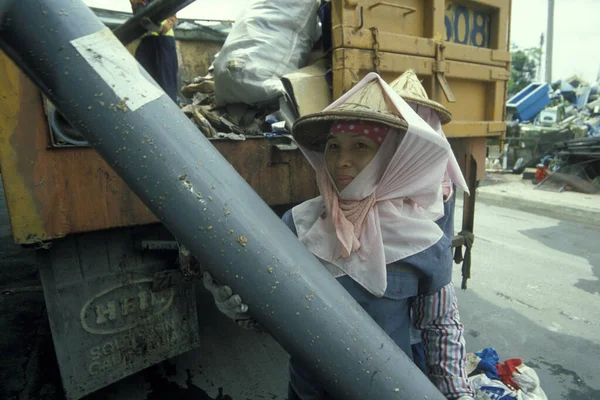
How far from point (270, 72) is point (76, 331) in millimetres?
1615

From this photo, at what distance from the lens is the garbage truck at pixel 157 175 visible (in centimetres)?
65

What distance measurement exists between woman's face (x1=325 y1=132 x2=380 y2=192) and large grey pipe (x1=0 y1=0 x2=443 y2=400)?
480mm

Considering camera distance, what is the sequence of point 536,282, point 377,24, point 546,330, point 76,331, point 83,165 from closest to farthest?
point 83,165 < point 76,331 < point 377,24 < point 546,330 < point 536,282

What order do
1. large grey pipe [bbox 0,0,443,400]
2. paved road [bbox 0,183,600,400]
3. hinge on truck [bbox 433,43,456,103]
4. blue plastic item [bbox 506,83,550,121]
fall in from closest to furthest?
large grey pipe [bbox 0,0,443,400] → paved road [bbox 0,183,600,400] → hinge on truck [bbox 433,43,456,103] → blue plastic item [bbox 506,83,550,121]

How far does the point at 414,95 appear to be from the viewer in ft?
6.44

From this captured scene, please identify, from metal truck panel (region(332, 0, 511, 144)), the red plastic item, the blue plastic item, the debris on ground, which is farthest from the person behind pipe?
the blue plastic item

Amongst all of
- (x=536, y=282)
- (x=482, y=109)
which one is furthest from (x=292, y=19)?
(x=536, y=282)

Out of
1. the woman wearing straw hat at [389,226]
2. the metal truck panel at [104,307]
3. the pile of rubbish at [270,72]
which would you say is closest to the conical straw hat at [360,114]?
the woman wearing straw hat at [389,226]

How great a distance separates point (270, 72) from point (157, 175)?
174 cm

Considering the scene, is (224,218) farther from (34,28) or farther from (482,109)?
(482,109)

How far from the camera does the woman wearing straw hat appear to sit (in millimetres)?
1107

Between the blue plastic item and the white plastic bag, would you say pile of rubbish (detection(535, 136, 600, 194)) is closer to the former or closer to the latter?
the blue plastic item

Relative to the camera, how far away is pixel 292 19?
2338mm

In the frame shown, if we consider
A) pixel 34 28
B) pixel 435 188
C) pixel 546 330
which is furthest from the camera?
pixel 546 330
